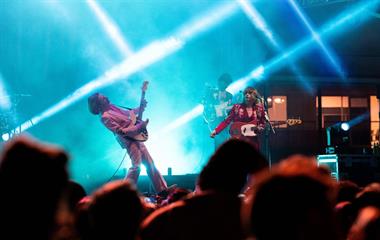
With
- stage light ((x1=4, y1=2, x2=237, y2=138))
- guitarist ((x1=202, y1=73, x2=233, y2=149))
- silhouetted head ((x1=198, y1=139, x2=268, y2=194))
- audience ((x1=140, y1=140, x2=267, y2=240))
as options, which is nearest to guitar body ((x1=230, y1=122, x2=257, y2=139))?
guitarist ((x1=202, y1=73, x2=233, y2=149))

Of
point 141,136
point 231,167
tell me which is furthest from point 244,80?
point 231,167

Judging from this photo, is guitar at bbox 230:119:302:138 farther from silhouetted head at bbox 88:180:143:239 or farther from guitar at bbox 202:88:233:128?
silhouetted head at bbox 88:180:143:239

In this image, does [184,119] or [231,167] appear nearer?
[231,167]

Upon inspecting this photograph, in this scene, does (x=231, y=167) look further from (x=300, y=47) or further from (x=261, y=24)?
(x=300, y=47)

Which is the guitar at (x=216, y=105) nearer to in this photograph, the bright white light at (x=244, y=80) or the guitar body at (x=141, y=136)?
the bright white light at (x=244, y=80)

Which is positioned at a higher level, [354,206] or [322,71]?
Result: [322,71]

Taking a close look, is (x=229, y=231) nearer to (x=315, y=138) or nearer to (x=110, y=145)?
(x=110, y=145)

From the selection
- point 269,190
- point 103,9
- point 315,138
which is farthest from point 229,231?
point 315,138

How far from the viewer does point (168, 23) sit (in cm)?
1302

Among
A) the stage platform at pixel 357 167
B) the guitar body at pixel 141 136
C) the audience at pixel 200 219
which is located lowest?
the stage platform at pixel 357 167

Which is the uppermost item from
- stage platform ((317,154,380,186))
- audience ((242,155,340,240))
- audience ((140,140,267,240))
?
audience ((242,155,340,240))

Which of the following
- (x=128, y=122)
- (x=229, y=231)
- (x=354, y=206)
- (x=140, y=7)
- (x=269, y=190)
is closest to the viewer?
(x=269, y=190)

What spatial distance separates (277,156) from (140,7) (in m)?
5.05

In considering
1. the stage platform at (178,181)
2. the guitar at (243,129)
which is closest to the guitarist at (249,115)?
the guitar at (243,129)
